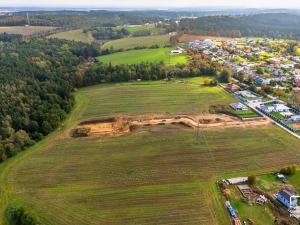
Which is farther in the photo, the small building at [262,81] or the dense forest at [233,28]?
the dense forest at [233,28]

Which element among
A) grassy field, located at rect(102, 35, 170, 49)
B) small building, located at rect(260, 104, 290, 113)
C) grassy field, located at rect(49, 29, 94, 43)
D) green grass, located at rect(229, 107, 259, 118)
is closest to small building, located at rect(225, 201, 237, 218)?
green grass, located at rect(229, 107, 259, 118)

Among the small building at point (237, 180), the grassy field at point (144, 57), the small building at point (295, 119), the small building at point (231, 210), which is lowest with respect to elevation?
the small building at point (231, 210)

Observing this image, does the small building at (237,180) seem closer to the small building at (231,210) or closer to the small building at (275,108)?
the small building at (231,210)

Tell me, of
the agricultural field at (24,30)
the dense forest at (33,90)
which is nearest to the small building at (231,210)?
the dense forest at (33,90)

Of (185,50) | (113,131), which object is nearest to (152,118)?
(113,131)

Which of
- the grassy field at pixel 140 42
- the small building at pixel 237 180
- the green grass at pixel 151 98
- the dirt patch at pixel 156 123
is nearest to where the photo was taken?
the small building at pixel 237 180

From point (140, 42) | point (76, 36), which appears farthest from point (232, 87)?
point (76, 36)

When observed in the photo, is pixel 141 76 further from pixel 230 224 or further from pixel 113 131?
pixel 230 224
